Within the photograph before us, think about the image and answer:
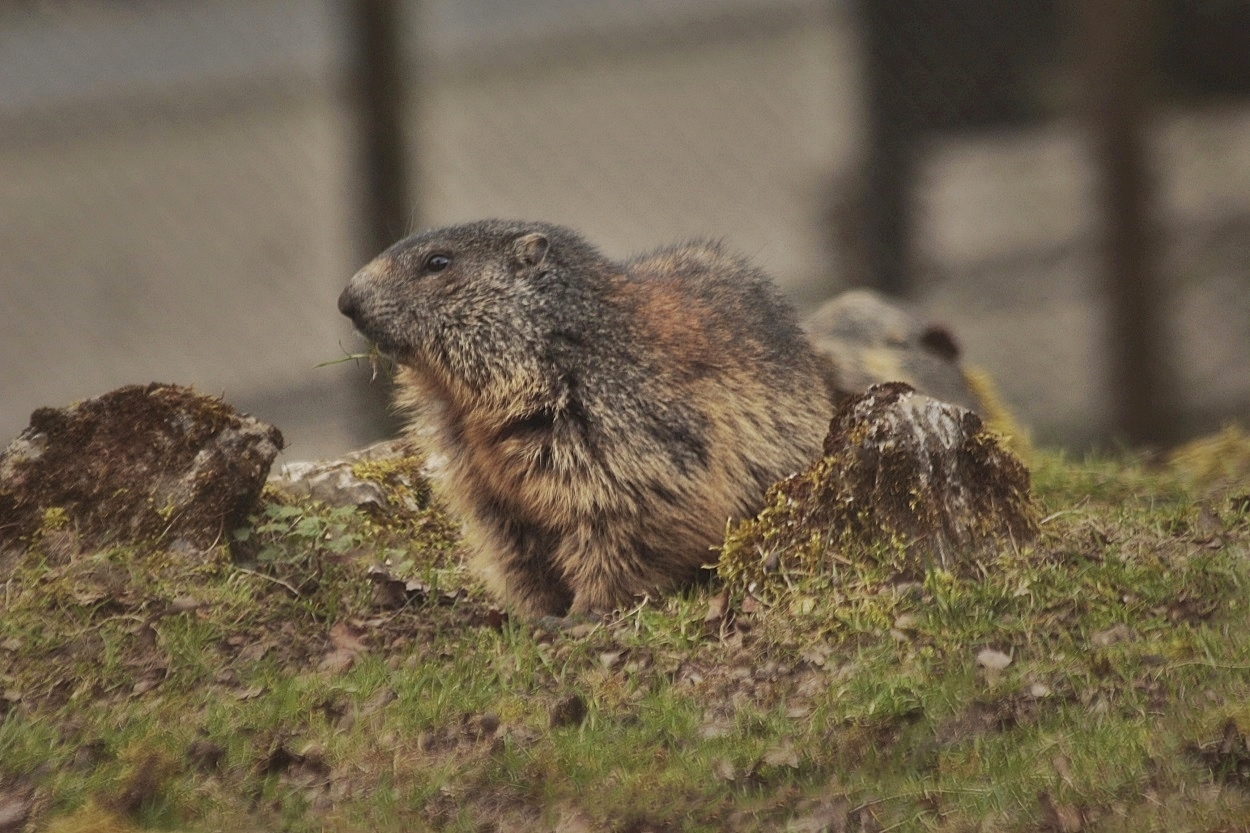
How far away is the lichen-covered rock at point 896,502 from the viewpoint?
5762mm

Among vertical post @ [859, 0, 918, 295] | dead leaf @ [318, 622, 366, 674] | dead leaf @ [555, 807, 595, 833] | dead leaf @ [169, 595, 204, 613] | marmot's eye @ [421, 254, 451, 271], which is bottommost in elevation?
dead leaf @ [555, 807, 595, 833]

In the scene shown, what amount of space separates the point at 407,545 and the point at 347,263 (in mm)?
3739

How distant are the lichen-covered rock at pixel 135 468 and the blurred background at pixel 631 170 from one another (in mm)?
3354

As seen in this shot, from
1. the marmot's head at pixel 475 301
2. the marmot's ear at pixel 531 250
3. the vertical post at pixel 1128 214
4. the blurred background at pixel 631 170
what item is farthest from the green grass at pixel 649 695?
the blurred background at pixel 631 170

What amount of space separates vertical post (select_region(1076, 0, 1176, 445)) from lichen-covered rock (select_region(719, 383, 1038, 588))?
392 cm

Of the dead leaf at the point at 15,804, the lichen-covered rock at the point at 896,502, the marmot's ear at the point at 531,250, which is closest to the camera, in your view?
the dead leaf at the point at 15,804

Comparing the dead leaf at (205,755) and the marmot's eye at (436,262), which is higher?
the marmot's eye at (436,262)

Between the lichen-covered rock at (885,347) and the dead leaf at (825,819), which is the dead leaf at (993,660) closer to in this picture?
the dead leaf at (825,819)

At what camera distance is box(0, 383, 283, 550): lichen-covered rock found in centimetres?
603

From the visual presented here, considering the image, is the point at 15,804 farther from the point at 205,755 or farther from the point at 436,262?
the point at 436,262

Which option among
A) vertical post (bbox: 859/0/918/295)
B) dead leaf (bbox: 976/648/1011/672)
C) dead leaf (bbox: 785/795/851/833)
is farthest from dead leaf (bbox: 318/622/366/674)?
vertical post (bbox: 859/0/918/295)

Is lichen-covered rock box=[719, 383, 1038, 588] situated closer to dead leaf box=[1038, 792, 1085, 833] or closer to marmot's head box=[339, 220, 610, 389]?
marmot's head box=[339, 220, 610, 389]

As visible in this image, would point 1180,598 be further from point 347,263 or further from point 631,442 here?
point 347,263

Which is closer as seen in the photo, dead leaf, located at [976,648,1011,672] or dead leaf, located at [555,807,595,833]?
dead leaf, located at [555,807,595,833]
